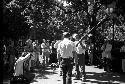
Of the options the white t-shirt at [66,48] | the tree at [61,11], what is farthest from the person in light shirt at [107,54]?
the white t-shirt at [66,48]

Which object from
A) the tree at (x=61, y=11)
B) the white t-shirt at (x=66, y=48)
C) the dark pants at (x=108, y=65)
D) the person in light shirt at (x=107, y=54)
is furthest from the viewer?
the tree at (x=61, y=11)

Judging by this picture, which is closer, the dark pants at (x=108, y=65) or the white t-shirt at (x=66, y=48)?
the white t-shirt at (x=66, y=48)

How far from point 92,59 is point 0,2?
1488 cm

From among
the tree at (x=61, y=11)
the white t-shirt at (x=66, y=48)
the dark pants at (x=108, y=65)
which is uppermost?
the tree at (x=61, y=11)

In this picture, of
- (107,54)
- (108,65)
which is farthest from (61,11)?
(107,54)

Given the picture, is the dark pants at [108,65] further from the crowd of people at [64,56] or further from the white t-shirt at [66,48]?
the white t-shirt at [66,48]

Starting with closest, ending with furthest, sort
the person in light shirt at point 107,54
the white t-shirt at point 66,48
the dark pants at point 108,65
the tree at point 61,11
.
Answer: the white t-shirt at point 66,48
the person in light shirt at point 107,54
the dark pants at point 108,65
the tree at point 61,11

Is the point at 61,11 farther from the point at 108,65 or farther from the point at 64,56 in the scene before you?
the point at 64,56

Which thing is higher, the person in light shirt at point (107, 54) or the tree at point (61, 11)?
the tree at point (61, 11)

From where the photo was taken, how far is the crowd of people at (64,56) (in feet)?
28.6

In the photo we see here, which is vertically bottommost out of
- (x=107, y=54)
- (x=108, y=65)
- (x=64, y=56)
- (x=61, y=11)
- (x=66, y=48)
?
(x=108, y=65)

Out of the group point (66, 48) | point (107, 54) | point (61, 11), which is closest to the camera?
point (66, 48)

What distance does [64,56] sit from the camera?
8.76m

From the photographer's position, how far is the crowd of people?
8.71 m
